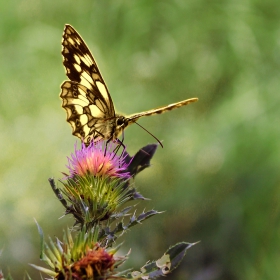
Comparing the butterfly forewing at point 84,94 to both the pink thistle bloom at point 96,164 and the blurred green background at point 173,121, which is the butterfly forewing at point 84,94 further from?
A: the blurred green background at point 173,121

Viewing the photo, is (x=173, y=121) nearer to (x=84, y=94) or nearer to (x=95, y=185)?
(x=84, y=94)

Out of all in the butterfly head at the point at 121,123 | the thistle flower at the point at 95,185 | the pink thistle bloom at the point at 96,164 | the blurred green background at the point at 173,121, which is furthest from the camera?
the blurred green background at the point at 173,121

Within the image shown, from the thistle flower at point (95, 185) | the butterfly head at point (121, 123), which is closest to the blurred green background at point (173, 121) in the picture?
the butterfly head at point (121, 123)

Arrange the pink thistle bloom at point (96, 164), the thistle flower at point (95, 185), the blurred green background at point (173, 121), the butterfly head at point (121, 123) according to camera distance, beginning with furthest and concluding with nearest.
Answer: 1. the blurred green background at point (173, 121)
2. the butterfly head at point (121, 123)
3. the pink thistle bloom at point (96, 164)
4. the thistle flower at point (95, 185)

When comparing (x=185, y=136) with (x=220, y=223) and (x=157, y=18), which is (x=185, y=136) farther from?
(x=157, y=18)

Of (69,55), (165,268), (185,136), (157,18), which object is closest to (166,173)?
(185,136)

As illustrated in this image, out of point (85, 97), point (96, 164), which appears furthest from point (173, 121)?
point (96, 164)

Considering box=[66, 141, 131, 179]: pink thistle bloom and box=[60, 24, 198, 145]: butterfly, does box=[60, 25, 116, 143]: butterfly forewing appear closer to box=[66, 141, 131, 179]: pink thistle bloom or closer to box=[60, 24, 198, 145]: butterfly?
box=[60, 24, 198, 145]: butterfly
